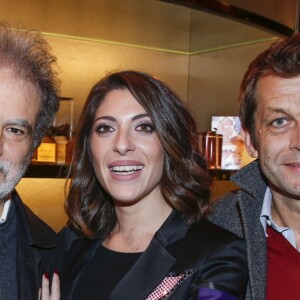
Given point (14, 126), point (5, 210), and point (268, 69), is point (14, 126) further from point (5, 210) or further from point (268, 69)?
point (268, 69)

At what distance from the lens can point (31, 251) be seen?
2080mm

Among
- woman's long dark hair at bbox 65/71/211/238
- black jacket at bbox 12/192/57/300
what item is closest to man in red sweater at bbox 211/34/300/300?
woman's long dark hair at bbox 65/71/211/238

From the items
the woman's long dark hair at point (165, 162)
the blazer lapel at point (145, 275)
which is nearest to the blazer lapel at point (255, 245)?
the woman's long dark hair at point (165, 162)

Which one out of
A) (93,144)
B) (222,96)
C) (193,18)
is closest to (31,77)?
(93,144)

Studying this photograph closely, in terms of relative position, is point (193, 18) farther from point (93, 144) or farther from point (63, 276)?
point (63, 276)

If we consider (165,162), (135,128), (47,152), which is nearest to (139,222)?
(165,162)

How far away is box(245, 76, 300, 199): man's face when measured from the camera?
1997mm

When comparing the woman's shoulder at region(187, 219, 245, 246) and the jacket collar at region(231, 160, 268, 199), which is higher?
the jacket collar at region(231, 160, 268, 199)

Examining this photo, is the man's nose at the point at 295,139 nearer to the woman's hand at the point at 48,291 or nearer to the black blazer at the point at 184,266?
the black blazer at the point at 184,266

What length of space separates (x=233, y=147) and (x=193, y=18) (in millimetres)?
713

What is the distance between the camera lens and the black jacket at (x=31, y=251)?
199cm

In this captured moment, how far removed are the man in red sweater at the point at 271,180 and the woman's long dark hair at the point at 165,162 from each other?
15 cm

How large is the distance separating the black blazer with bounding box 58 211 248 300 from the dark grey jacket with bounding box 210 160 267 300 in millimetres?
38

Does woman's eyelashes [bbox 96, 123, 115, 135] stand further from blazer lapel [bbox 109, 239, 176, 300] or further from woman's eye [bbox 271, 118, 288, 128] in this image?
woman's eye [bbox 271, 118, 288, 128]
